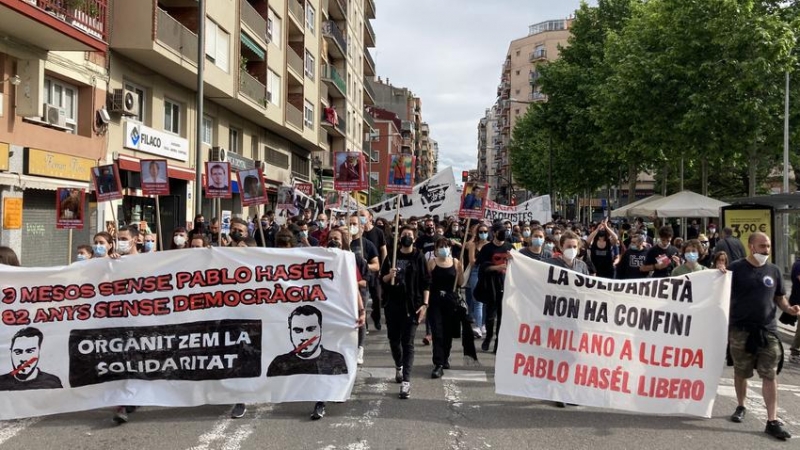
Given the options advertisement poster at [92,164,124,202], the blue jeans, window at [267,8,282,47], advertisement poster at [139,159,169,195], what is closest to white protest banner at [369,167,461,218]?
the blue jeans

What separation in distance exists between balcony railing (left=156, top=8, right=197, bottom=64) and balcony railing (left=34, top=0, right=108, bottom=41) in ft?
5.32

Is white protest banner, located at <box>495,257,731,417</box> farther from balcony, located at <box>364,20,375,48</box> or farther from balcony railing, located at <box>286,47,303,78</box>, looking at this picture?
balcony, located at <box>364,20,375,48</box>

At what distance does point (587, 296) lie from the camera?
6531mm

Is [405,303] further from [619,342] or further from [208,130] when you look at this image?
[208,130]

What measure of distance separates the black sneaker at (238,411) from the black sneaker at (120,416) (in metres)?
0.90

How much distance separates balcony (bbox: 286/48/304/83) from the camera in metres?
30.8

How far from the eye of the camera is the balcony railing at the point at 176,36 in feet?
58.5

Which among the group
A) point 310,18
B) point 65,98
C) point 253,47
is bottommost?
point 65,98

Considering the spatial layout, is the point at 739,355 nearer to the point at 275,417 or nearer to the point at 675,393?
the point at 675,393

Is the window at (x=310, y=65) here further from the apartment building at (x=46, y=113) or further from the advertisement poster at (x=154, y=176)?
the advertisement poster at (x=154, y=176)

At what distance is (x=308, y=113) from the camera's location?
35812mm

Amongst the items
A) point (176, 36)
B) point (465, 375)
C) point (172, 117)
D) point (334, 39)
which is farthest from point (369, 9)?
point (465, 375)

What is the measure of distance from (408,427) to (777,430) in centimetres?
307

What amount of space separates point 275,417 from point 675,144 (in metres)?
20.8
